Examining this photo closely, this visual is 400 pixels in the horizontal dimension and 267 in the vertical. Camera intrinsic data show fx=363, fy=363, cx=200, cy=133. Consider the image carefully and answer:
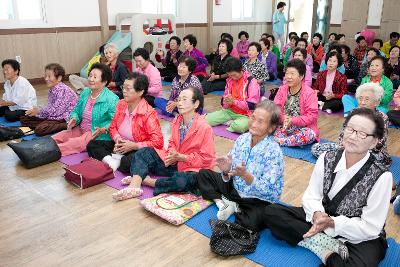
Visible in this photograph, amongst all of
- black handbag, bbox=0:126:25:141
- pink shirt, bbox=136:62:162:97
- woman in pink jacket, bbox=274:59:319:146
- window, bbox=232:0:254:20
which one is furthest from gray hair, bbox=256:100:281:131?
window, bbox=232:0:254:20

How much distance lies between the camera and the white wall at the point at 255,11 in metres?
10.1

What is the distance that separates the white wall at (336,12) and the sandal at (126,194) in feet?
31.4

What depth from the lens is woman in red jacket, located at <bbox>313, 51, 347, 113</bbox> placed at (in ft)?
17.1

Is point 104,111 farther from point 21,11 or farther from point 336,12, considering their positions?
point 336,12

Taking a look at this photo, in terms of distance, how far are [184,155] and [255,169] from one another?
70 centimetres

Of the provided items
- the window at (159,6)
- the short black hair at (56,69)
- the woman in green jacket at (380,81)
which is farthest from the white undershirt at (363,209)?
the window at (159,6)

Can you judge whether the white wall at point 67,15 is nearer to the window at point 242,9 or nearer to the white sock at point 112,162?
the white sock at point 112,162

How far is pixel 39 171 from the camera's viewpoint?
3299 millimetres

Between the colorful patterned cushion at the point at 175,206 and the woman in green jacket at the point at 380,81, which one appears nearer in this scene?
the colorful patterned cushion at the point at 175,206

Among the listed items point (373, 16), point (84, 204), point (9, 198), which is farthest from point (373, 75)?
point (373, 16)

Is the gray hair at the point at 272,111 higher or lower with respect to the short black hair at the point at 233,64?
lower

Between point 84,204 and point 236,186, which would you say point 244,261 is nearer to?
point 236,186

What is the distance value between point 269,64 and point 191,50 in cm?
159

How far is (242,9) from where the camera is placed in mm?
10938
